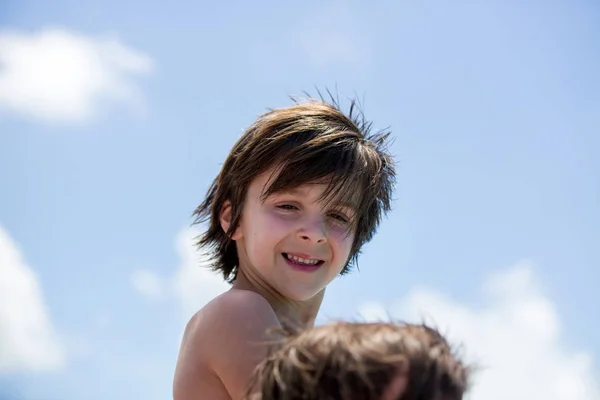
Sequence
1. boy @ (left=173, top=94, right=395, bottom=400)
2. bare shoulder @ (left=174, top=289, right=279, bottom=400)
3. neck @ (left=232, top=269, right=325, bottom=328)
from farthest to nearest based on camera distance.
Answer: neck @ (left=232, top=269, right=325, bottom=328)
boy @ (left=173, top=94, right=395, bottom=400)
bare shoulder @ (left=174, top=289, right=279, bottom=400)

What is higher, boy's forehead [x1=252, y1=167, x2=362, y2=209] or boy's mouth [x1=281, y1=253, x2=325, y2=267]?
boy's forehead [x1=252, y1=167, x2=362, y2=209]

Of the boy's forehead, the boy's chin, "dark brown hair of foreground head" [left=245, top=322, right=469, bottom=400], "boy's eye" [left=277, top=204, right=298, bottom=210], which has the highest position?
the boy's forehead

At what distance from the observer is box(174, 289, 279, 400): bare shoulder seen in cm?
268

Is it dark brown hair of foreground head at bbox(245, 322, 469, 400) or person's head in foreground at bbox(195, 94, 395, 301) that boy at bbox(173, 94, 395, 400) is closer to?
person's head in foreground at bbox(195, 94, 395, 301)

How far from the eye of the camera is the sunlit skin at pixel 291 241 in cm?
Answer: 317

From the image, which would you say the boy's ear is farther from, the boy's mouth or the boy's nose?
the boy's nose

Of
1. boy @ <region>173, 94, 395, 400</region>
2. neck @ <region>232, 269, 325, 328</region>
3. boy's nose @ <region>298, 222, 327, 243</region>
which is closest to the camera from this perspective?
boy @ <region>173, 94, 395, 400</region>

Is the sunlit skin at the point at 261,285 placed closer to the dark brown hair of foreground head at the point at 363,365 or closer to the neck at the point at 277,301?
the neck at the point at 277,301

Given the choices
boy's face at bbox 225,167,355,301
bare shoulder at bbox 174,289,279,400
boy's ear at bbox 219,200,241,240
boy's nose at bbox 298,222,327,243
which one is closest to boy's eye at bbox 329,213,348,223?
boy's face at bbox 225,167,355,301

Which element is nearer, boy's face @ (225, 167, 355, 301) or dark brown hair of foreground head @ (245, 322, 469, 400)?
dark brown hair of foreground head @ (245, 322, 469, 400)

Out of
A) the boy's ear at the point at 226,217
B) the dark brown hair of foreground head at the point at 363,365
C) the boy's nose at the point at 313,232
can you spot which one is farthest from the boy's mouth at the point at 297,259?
the dark brown hair of foreground head at the point at 363,365

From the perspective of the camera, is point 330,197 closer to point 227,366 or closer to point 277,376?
point 227,366

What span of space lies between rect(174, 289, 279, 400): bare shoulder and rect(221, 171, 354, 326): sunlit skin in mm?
405

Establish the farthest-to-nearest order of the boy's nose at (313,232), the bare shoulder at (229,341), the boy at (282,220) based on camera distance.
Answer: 1. the boy's nose at (313,232)
2. the boy at (282,220)
3. the bare shoulder at (229,341)
